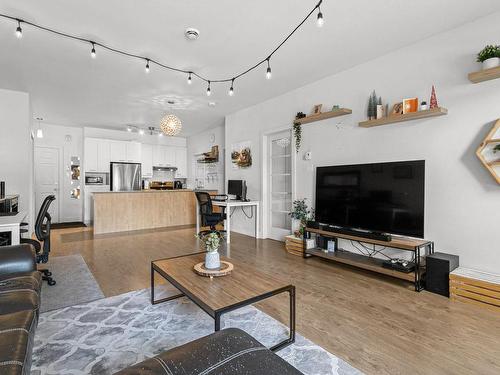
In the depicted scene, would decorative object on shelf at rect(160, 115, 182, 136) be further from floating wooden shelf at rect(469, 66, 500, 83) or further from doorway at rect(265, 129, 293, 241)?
floating wooden shelf at rect(469, 66, 500, 83)

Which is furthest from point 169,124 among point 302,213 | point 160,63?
point 302,213

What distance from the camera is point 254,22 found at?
2748mm

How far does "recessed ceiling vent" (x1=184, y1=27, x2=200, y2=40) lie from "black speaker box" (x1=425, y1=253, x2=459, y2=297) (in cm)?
343

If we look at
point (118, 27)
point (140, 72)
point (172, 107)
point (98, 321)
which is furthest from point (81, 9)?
point (172, 107)

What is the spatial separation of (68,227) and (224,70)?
19.4 feet

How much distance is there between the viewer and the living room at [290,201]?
182 centimetres

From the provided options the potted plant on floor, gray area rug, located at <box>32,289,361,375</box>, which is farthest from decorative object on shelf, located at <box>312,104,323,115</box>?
gray area rug, located at <box>32,289,361,375</box>

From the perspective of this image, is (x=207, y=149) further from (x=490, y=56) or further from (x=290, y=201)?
(x=490, y=56)

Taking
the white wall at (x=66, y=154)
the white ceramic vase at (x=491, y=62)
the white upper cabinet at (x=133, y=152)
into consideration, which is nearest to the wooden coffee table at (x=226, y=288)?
the white ceramic vase at (x=491, y=62)

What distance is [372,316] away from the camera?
2322 mm

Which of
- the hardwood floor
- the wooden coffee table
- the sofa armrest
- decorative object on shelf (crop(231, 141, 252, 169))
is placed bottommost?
the hardwood floor

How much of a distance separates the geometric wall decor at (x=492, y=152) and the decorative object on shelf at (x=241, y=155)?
387cm

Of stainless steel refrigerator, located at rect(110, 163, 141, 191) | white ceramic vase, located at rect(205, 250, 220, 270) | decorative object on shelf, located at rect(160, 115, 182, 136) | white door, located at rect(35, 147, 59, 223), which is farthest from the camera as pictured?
stainless steel refrigerator, located at rect(110, 163, 141, 191)

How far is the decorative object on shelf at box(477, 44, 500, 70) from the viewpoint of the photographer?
251 cm
